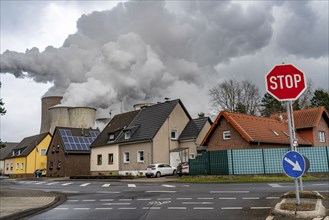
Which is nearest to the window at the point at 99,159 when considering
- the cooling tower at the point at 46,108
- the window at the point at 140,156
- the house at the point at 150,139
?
the house at the point at 150,139

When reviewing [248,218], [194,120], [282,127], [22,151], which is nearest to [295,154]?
[248,218]

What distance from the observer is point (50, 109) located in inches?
2137

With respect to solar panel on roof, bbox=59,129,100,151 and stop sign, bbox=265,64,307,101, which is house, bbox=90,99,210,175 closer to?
solar panel on roof, bbox=59,129,100,151

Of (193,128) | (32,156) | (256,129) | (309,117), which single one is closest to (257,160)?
(256,129)

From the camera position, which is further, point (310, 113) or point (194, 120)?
point (194, 120)

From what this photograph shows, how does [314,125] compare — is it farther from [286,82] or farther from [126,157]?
[286,82]

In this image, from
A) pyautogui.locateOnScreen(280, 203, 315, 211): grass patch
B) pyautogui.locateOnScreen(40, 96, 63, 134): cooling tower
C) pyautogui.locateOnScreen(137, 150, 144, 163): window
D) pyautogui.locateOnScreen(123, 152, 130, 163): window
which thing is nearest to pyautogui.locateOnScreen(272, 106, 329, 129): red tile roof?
pyautogui.locateOnScreen(137, 150, 144, 163): window

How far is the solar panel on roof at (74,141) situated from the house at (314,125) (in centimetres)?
2889

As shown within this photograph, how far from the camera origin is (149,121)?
41219mm

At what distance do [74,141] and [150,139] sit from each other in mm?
17478

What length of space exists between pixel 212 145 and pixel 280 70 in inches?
968

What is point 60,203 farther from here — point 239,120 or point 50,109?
point 50,109

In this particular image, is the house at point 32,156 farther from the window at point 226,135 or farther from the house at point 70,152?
the window at point 226,135

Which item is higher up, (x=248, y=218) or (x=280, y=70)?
(x=280, y=70)
